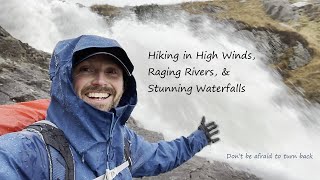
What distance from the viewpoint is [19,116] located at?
9.31 feet

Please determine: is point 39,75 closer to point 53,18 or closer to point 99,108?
point 99,108

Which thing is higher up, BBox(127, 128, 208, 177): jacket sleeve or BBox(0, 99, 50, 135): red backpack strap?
BBox(0, 99, 50, 135): red backpack strap

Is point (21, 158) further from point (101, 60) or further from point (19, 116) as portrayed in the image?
point (101, 60)

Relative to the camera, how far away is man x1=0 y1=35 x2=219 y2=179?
2.28m

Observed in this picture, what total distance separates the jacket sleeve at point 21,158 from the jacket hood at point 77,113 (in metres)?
0.28

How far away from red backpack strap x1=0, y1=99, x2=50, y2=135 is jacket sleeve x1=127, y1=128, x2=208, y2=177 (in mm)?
862

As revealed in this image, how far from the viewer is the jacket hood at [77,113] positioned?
8.46ft

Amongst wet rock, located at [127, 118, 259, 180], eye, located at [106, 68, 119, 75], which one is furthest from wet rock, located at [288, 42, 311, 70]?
eye, located at [106, 68, 119, 75]

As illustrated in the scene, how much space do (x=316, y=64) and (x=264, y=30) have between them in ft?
21.2

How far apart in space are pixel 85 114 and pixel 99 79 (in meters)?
0.33

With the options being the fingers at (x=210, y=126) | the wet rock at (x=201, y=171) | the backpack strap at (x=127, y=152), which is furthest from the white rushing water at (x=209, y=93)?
the backpack strap at (x=127, y=152)

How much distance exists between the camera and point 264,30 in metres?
29.5

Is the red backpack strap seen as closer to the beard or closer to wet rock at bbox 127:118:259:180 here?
the beard

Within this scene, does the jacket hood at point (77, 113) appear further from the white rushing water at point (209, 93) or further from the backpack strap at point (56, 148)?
the white rushing water at point (209, 93)
